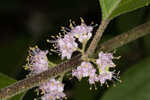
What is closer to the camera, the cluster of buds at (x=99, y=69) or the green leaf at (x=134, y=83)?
the cluster of buds at (x=99, y=69)

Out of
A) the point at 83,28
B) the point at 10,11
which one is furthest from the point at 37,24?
the point at 83,28

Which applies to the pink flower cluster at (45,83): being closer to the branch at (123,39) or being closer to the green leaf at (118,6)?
the branch at (123,39)

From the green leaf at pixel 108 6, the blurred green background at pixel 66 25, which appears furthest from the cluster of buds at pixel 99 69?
the blurred green background at pixel 66 25

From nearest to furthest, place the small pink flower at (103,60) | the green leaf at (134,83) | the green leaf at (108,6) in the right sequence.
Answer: the green leaf at (108,6), the small pink flower at (103,60), the green leaf at (134,83)

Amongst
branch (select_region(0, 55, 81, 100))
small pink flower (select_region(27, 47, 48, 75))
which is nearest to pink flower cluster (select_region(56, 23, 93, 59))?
small pink flower (select_region(27, 47, 48, 75))

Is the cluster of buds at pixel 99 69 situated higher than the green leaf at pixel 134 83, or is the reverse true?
the green leaf at pixel 134 83

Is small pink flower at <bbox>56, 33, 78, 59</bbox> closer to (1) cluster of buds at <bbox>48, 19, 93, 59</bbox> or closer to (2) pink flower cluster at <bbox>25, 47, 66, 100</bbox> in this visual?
(1) cluster of buds at <bbox>48, 19, 93, 59</bbox>

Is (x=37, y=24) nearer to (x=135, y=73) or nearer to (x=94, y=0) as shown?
(x=94, y=0)
